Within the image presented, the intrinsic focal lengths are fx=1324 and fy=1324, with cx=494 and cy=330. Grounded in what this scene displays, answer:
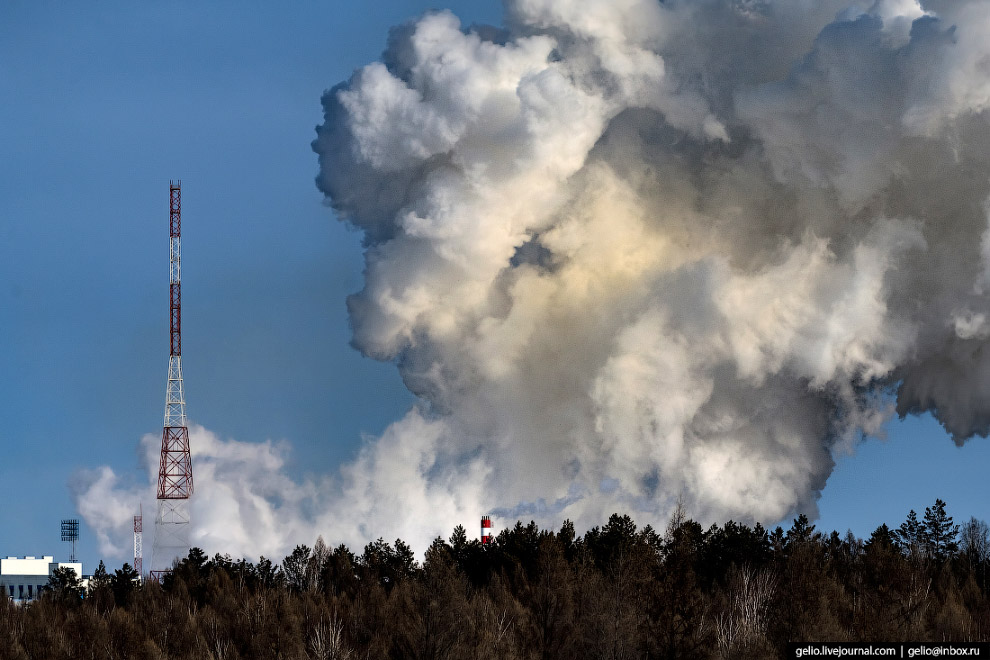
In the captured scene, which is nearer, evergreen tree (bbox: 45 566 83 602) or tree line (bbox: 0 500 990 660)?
tree line (bbox: 0 500 990 660)

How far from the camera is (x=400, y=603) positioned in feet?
315

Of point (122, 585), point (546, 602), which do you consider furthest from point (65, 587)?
point (546, 602)

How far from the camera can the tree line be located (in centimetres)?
6562

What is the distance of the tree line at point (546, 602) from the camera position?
65625mm

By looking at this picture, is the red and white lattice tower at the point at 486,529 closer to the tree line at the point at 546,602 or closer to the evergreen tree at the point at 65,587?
the tree line at the point at 546,602

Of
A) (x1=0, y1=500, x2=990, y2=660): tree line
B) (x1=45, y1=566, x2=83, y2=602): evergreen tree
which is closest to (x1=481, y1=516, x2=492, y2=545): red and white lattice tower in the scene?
(x1=0, y1=500, x2=990, y2=660): tree line

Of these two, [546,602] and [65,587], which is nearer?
[546,602]

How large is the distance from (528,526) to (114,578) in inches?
1478

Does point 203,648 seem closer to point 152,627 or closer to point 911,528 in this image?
point 152,627

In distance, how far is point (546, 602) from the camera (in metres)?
81.9

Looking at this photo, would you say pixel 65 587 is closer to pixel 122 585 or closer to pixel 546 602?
pixel 122 585

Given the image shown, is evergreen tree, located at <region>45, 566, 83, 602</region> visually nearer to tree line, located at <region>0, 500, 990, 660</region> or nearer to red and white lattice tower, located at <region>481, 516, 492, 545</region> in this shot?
tree line, located at <region>0, 500, 990, 660</region>

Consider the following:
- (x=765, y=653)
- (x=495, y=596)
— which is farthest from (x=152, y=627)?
(x=765, y=653)

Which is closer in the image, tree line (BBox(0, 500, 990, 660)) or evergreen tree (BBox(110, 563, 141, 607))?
tree line (BBox(0, 500, 990, 660))
